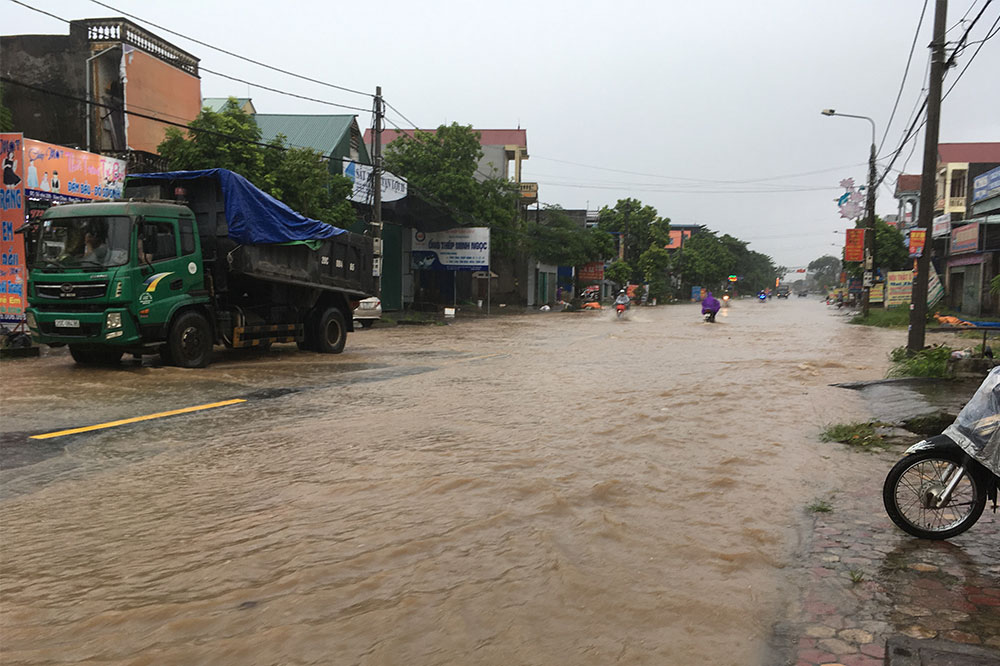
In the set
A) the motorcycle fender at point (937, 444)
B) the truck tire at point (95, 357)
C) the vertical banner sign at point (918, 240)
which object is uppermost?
the vertical banner sign at point (918, 240)

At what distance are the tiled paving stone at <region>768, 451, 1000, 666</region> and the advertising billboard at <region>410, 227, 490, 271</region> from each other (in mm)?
28826

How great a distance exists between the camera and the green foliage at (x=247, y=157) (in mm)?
18516

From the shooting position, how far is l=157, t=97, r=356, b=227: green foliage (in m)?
18.5

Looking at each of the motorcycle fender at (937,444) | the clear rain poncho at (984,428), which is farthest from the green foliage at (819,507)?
the clear rain poncho at (984,428)

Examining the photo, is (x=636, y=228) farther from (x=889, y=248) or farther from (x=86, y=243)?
(x=86, y=243)

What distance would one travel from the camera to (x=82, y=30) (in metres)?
21.2

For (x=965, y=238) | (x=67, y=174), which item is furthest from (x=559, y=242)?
(x=67, y=174)

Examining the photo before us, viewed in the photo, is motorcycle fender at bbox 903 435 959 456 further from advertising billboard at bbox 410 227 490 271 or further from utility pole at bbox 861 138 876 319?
advertising billboard at bbox 410 227 490 271

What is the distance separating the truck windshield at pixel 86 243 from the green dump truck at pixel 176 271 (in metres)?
0.01

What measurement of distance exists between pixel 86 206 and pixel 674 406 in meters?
9.12

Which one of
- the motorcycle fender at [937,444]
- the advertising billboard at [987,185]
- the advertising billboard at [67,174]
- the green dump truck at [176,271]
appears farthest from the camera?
the advertising billboard at [987,185]

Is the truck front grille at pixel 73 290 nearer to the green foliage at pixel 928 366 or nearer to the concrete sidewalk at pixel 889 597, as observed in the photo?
the concrete sidewalk at pixel 889 597

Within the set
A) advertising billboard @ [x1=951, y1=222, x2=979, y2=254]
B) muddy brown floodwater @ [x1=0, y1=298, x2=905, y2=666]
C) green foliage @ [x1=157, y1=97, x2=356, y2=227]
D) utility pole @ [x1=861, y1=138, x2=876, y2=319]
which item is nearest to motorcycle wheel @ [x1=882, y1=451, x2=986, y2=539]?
muddy brown floodwater @ [x1=0, y1=298, x2=905, y2=666]

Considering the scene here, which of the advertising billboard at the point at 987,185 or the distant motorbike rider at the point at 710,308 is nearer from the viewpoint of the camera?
the advertising billboard at the point at 987,185
